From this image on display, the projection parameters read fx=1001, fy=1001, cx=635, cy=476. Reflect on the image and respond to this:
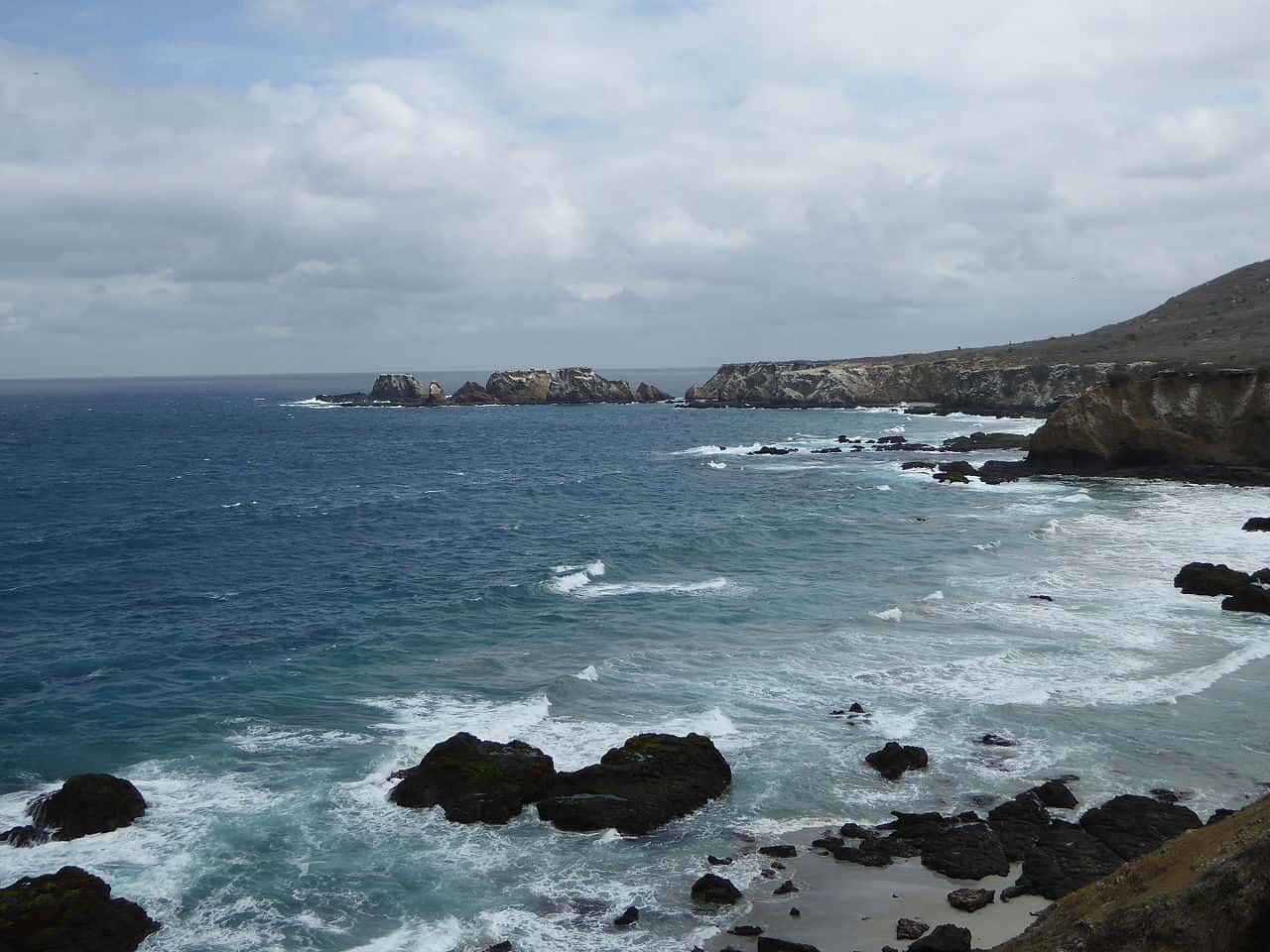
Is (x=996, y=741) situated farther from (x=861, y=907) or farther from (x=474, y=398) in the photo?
(x=474, y=398)

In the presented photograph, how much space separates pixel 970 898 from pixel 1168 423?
57.9m

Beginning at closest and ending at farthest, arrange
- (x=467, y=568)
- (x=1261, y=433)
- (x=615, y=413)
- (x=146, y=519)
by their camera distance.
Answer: (x=467, y=568)
(x=146, y=519)
(x=1261, y=433)
(x=615, y=413)

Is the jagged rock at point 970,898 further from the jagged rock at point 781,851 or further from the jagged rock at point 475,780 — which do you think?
the jagged rock at point 475,780

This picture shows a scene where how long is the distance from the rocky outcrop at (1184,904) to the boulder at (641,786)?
10201 millimetres

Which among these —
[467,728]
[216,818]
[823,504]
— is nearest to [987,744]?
[467,728]

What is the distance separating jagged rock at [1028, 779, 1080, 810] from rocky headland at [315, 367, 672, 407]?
16712 centimetres

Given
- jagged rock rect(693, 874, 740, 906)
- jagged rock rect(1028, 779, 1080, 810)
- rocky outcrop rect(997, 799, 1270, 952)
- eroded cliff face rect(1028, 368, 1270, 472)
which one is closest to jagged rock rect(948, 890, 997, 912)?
jagged rock rect(693, 874, 740, 906)

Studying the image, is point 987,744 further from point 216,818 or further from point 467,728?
point 216,818

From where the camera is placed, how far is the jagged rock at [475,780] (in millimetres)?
22125

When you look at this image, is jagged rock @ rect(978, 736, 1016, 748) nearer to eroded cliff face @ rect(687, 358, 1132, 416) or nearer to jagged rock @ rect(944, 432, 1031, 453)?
jagged rock @ rect(944, 432, 1031, 453)

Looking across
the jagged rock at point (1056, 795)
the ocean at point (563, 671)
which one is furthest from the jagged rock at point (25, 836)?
the jagged rock at point (1056, 795)

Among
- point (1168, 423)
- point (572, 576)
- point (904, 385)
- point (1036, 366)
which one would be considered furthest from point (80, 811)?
point (904, 385)

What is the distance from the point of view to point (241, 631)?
36156 millimetres

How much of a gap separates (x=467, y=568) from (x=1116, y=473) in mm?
47440
